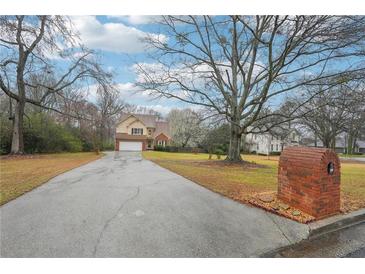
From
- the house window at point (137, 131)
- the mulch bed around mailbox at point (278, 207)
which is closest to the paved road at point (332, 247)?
the mulch bed around mailbox at point (278, 207)

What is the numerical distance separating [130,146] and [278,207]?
110 ft

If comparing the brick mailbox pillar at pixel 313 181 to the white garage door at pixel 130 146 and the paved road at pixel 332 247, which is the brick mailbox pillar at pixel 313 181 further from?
the white garage door at pixel 130 146

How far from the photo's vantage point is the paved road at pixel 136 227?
2848 mm

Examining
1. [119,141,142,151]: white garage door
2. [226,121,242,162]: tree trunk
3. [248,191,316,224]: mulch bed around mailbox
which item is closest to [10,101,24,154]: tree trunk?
[226,121,242,162]: tree trunk

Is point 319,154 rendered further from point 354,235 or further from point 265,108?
point 265,108

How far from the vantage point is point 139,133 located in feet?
128

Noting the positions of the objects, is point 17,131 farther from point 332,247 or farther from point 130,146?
point 332,247

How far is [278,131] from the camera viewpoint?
16438 millimetres

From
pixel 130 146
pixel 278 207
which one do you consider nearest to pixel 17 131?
pixel 278 207

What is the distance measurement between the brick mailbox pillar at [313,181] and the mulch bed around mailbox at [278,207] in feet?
0.38

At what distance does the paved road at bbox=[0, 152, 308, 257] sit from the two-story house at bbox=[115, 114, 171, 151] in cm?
3153

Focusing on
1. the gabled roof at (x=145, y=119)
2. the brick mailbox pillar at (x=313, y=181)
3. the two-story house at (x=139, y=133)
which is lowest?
the brick mailbox pillar at (x=313, y=181)

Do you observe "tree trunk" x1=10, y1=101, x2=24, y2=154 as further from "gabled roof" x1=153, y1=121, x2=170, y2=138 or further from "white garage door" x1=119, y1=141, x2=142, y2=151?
"gabled roof" x1=153, y1=121, x2=170, y2=138


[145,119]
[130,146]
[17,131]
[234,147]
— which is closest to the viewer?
[234,147]
